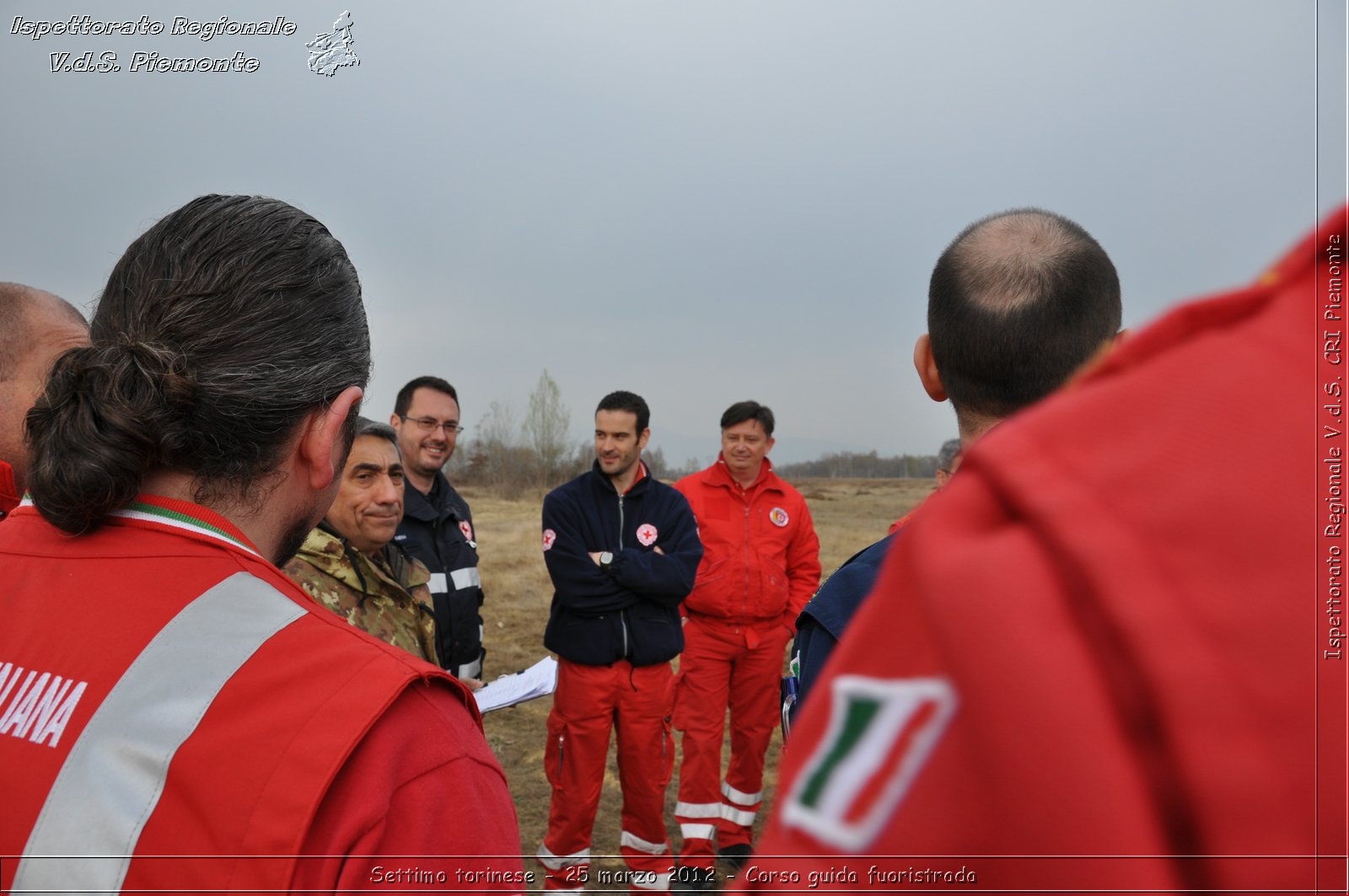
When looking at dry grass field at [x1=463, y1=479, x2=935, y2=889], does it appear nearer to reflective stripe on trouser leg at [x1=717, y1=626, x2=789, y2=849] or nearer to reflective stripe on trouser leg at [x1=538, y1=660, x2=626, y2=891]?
reflective stripe on trouser leg at [x1=538, y1=660, x2=626, y2=891]

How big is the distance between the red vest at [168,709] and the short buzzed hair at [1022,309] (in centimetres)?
125

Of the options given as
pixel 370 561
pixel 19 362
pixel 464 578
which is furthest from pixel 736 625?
pixel 19 362

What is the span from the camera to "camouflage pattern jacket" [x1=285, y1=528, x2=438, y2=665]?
2902mm

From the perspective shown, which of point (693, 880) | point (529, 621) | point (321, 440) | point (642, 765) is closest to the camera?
point (321, 440)

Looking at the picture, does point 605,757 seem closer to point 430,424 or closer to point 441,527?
point 441,527

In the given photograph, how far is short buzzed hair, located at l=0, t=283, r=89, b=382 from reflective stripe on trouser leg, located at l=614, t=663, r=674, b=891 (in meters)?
3.55

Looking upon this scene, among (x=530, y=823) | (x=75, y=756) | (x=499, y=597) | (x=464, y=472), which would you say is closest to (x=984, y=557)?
(x=75, y=756)

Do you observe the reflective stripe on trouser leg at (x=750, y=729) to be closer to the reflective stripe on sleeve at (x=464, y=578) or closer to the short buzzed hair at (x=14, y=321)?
the reflective stripe on sleeve at (x=464, y=578)

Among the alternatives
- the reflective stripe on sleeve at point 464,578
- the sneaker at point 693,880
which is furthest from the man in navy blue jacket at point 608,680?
the reflective stripe on sleeve at point 464,578

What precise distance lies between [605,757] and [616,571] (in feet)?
3.94

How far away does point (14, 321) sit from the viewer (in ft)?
8.22

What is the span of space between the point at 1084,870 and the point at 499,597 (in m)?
13.7

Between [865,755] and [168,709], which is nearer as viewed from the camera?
[865,755]

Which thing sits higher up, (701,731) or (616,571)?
(616,571)
